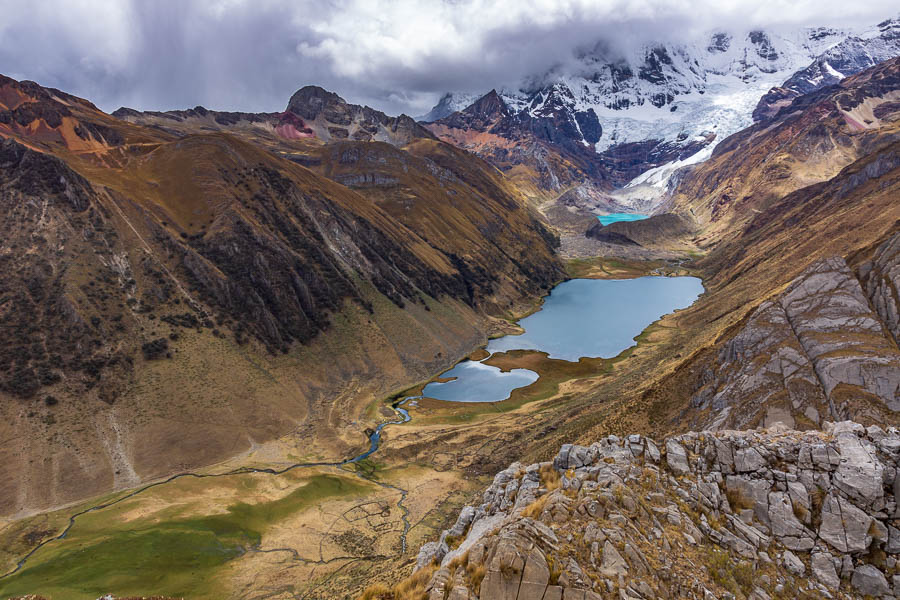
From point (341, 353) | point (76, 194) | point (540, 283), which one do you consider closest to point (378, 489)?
point (341, 353)

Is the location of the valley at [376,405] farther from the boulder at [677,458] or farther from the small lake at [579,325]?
the small lake at [579,325]

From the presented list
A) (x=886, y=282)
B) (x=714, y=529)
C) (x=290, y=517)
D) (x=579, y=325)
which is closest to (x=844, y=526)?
(x=714, y=529)

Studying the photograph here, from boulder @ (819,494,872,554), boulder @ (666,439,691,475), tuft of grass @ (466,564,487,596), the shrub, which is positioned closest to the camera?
tuft of grass @ (466,564,487,596)

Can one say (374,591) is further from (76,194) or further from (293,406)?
(76,194)

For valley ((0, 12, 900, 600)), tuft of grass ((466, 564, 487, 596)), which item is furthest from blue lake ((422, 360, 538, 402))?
tuft of grass ((466, 564, 487, 596))

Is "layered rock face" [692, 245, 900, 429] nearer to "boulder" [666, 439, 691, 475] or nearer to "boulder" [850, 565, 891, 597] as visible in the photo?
"boulder" [666, 439, 691, 475]

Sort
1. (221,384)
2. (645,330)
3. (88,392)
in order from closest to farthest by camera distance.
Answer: (88,392) < (221,384) < (645,330)
